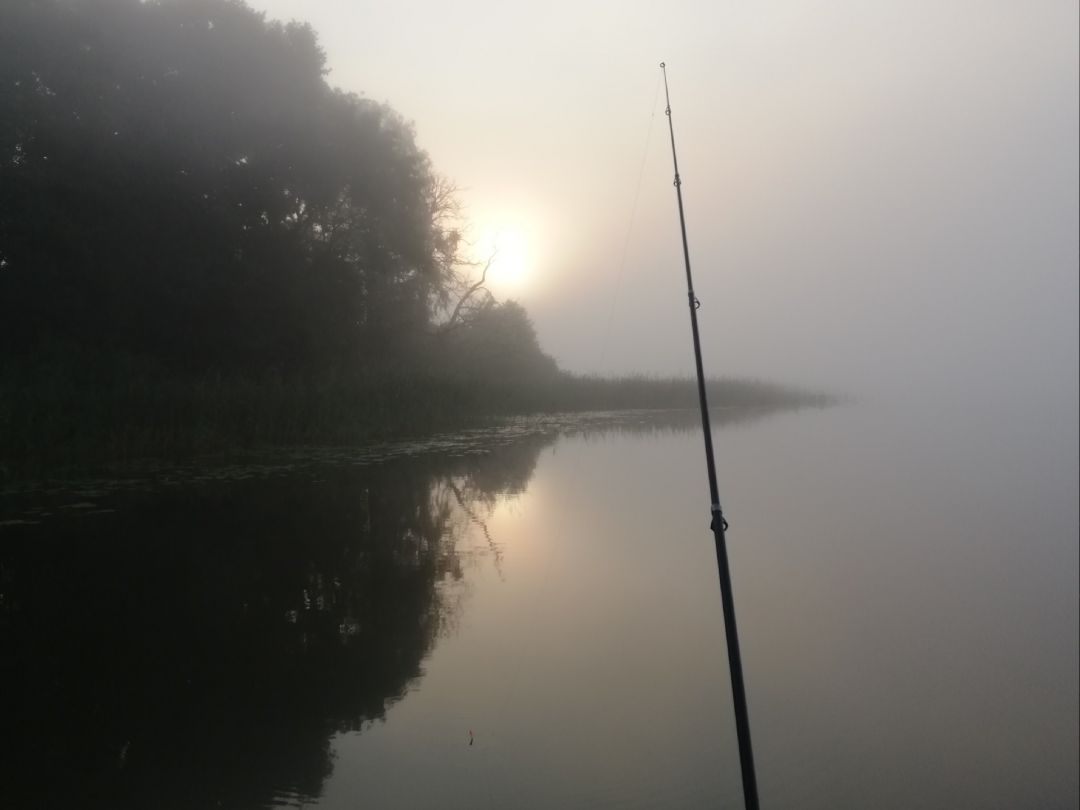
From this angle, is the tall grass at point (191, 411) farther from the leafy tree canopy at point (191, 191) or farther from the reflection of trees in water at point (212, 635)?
the reflection of trees in water at point (212, 635)

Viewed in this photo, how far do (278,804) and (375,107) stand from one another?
25.6 metres

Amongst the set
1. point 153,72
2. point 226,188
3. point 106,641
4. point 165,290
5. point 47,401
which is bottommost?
point 106,641

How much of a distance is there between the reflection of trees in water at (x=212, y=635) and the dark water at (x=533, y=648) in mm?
24

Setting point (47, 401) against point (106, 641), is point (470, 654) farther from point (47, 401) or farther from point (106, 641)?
point (47, 401)

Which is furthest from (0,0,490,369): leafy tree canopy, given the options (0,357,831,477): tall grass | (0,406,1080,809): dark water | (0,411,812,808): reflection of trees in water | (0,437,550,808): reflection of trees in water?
(0,437,550,808): reflection of trees in water

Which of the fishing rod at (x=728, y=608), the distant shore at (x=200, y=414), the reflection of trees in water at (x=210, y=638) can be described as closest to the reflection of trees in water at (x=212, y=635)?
the reflection of trees in water at (x=210, y=638)

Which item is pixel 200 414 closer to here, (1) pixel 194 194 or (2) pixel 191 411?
(2) pixel 191 411

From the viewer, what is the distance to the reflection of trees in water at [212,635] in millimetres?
3592

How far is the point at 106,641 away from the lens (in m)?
5.26

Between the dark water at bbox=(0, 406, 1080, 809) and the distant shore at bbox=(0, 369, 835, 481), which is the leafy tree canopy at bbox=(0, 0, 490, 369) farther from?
the dark water at bbox=(0, 406, 1080, 809)

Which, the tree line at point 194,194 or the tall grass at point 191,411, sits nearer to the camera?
the tall grass at point 191,411

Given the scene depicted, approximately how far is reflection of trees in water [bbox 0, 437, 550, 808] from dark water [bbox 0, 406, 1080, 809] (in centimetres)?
2

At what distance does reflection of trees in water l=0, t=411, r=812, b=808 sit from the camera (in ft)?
11.8

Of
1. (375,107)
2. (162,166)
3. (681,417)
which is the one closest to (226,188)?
(162,166)
